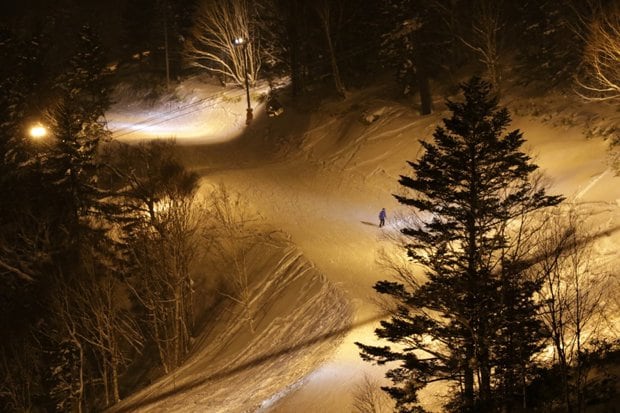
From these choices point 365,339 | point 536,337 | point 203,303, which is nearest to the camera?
point 536,337

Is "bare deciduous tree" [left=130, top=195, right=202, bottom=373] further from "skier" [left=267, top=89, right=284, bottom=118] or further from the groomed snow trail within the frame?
"skier" [left=267, top=89, right=284, bottom=118]

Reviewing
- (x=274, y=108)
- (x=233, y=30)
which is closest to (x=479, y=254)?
(x=274, y=108)

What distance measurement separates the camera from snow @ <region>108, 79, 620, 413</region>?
1773 centimetres

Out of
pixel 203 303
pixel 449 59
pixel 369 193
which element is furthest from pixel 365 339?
pixel 449 59

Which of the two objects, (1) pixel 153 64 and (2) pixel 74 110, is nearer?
(2) pixel 74 110

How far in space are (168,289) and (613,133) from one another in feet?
69.1

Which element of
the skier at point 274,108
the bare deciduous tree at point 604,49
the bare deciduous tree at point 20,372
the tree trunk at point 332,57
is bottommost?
the bare deciduous tree at point 20,372

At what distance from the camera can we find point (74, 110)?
89.2 ft

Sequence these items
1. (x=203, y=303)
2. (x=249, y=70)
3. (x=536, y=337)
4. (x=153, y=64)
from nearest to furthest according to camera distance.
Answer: (x=536, y=337)
(x=203, y=303)
(x=249, y=70)
(x=153, y=64)

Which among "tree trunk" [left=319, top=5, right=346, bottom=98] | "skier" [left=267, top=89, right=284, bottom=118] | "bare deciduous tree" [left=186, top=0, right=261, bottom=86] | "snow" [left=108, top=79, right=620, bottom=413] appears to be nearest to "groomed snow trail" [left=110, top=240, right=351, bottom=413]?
"snow" [left=108, top=79, right=620, bottom=413]

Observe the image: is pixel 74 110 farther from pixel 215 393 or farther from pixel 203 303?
pixel 215 393

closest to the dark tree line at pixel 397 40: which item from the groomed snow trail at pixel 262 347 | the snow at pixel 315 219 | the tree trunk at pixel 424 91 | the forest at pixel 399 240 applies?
the tree trunk at pixel 424 91

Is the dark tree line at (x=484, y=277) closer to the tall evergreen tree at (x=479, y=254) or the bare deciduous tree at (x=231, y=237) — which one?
the tall evergreen tree at (x=479, y=254)

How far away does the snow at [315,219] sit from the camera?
17734 mm
